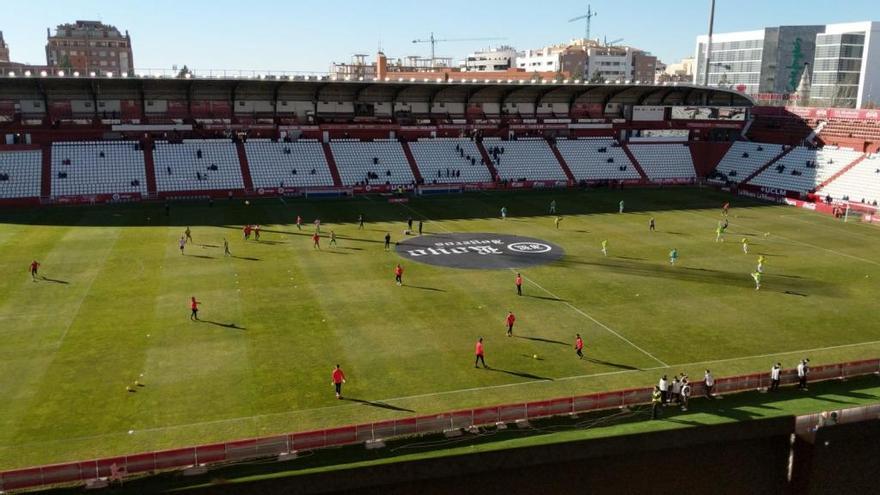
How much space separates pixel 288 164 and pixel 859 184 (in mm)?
57175

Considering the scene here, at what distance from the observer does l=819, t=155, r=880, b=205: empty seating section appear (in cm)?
6241

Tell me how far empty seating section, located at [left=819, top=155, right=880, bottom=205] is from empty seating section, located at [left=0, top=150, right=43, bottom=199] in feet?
247

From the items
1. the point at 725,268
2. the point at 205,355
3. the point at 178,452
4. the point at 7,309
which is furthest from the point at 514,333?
the point at 7,309

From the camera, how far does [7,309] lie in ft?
102

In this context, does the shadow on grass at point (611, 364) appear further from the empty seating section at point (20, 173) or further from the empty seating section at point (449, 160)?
the empty seating section at point (20, 173)

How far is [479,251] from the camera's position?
1742 inches

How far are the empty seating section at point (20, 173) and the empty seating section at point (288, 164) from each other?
1940cm

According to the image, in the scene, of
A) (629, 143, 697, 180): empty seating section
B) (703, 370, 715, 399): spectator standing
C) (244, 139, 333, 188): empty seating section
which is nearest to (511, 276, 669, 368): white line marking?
(703, 370, 715, 399): spectator standing

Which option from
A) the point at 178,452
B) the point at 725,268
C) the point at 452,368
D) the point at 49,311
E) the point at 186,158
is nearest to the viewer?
the point at 178,452

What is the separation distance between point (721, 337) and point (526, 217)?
29.1 metres

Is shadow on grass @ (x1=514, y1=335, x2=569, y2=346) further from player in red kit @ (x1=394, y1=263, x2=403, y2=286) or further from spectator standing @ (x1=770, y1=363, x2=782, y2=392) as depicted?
player in red kit @ (x1=394, y1=263, x2=403, y2=286)

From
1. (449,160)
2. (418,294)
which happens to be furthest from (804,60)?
(418,294)

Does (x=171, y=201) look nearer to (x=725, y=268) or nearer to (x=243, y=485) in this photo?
(x=725, y=268)

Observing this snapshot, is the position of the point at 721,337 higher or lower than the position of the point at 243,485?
lower
